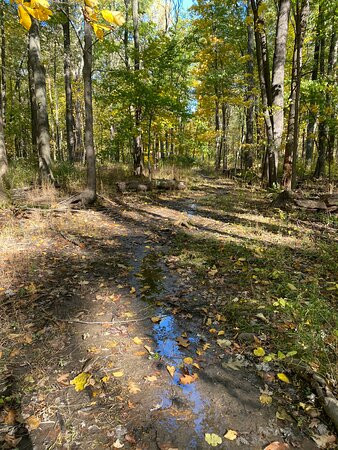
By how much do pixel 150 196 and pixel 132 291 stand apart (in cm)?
691

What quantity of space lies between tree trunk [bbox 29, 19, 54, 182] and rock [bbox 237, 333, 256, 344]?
7.57 m

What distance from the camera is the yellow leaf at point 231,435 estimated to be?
6.59ft

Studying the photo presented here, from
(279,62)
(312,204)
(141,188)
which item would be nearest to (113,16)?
(312,204)

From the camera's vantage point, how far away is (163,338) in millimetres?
3064

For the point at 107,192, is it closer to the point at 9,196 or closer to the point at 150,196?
the point at 150,196

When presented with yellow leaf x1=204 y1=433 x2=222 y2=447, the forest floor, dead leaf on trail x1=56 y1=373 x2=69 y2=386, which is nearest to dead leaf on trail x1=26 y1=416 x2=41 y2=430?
the forest floor

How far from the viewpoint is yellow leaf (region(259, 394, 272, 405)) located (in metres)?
2.29

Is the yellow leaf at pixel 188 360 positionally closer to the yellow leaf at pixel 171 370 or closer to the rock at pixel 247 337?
the yellow leaf at pixel 171 370

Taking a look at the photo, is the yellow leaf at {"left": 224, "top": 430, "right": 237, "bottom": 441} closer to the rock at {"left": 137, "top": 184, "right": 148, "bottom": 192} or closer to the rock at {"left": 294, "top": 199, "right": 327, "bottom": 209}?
the rock at {"left": 294, "top": 199, "right": 327, "bottom": 209}

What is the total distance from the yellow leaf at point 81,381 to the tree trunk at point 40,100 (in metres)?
7.32

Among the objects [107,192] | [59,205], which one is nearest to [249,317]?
[59,205]

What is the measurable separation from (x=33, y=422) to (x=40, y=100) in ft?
28.9

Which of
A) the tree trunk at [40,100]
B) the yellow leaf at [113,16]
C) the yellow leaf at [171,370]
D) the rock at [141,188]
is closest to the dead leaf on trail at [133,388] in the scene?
the yellow leaf at [171,370]

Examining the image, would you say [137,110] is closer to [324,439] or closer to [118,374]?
[118,374]
